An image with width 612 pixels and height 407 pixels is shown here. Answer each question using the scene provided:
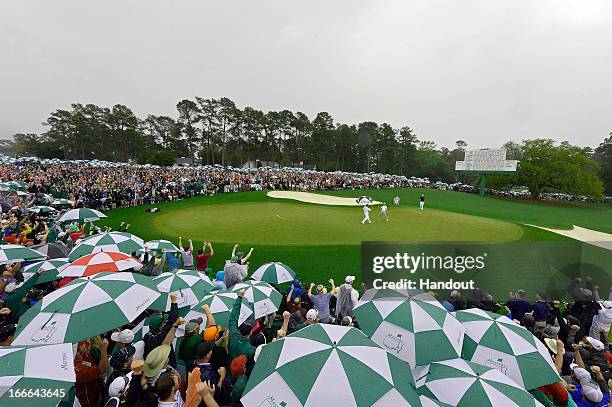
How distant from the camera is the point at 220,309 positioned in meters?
6.21

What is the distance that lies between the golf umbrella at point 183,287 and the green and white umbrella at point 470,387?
15.3 ft

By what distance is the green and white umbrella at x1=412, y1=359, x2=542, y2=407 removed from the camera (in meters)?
3.59

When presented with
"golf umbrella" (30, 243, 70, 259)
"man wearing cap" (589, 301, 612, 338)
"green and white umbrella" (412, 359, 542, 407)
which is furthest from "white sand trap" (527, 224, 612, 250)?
"golf umbrella" (30, 243, 70, 259)

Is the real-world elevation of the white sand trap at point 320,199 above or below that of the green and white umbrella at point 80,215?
below

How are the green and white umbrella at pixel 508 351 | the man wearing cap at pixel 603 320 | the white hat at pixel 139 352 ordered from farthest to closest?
the man wearing cap at pixel 603 320 → the green and white umbrella at pixel 508 351 → the white hat at pixel 139 352

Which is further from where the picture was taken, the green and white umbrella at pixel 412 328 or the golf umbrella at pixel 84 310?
the green and white umbrella at pixel 412 328

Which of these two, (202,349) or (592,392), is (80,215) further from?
(592,392)

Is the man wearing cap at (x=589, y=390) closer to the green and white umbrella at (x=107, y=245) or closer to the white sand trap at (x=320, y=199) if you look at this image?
the green and white umbrella at (x=107, y=245)

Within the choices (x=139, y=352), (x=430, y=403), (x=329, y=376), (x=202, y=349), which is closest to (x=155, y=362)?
(x=202, y=349)

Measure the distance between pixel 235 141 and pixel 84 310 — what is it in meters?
82.8

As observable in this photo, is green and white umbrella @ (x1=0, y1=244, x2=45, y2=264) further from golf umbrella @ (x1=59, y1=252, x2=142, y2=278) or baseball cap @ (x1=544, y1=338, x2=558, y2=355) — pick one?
baseball cap @ (x1=544, y1=338, x2=558, y2=355)

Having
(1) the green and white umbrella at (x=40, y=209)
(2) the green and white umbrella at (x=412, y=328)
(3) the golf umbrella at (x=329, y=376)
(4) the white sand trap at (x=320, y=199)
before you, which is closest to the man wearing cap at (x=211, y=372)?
(3) the golf umbrella at (x=329, y=376)

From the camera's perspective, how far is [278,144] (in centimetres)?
9162

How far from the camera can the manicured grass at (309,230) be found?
45.3 ft
